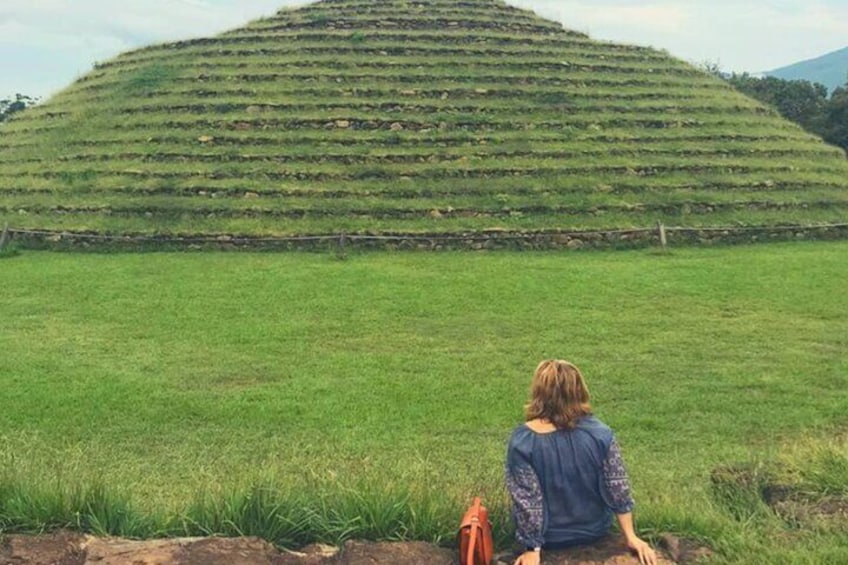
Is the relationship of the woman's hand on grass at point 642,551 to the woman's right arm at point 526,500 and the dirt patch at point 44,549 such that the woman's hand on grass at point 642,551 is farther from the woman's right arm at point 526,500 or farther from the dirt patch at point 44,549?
the dirt patch at point 44,549

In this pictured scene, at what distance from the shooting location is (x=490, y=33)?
28.2 m

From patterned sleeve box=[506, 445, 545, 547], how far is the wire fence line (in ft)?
49.5

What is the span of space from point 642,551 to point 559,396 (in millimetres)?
809

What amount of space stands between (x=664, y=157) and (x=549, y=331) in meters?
13.0

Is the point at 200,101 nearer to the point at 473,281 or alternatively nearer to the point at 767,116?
the point at 473,281

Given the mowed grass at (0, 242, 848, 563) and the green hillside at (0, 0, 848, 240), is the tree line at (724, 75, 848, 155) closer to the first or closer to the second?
the green hillside at (0, 0, 848, 240)

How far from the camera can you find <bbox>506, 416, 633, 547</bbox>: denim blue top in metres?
3.94

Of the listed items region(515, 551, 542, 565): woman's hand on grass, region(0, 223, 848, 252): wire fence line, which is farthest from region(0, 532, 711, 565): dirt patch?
region(0, 223, 848, 252): wire fence line

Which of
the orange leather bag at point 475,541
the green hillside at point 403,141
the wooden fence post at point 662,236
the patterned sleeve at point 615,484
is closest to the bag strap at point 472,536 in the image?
the orange leather bag at point 475,541

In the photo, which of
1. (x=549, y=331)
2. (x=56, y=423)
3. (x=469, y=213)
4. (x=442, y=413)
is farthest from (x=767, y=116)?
(x=56, y=423)

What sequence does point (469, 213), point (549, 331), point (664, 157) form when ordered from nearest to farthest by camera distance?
point (549, 331) < point (469, 213) < point (664, 157)

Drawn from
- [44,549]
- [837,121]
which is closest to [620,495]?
[44,549]

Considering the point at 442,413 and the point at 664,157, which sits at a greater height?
the point at 664,157

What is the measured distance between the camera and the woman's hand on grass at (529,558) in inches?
152
